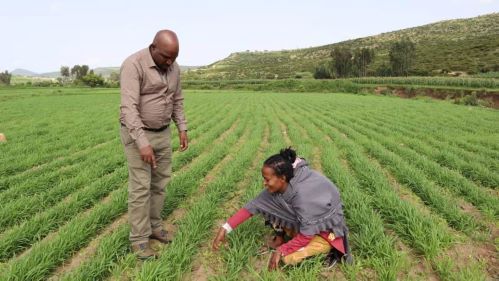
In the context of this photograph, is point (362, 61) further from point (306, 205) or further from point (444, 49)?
point (306, 205)

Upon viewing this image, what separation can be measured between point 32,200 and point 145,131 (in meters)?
2.44

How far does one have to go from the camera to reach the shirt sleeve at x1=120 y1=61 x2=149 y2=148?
321 centimetres

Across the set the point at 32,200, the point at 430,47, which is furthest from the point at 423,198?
the point at 430,47

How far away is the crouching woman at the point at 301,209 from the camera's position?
3.19 m

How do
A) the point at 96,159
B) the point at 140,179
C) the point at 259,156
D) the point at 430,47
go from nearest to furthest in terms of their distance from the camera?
the point at 140,179, the point at 96,159, the point at 259,156, the point at 430,47

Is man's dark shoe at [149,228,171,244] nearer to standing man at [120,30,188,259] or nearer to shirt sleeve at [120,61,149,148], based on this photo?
standing man at [120,30,188,259]

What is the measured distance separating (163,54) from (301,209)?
1859 millimetres

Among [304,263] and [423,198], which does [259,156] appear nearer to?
[423,198]

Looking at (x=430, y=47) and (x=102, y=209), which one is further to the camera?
(x=430, y=47)

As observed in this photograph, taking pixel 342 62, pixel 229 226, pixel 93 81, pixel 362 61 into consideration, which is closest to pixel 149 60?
pixel 229 226

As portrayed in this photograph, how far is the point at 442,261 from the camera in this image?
3.27 metres

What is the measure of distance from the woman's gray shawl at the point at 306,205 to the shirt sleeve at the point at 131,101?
1.27 m

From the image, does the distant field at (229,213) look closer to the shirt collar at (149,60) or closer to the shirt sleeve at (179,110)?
the shirt sleeve at (179,110)

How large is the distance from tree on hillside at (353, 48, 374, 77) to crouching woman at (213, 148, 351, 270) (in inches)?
2947
